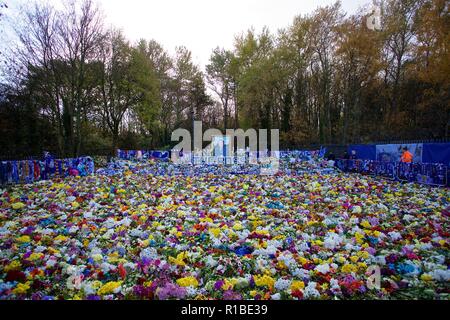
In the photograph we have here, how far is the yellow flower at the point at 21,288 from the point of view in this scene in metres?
2.65

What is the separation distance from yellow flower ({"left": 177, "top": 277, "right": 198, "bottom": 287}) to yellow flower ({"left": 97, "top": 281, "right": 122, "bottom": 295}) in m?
0.66

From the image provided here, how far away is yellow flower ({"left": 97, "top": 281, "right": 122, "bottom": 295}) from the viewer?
106 inches

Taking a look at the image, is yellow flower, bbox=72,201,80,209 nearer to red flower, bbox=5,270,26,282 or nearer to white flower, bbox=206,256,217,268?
red flower, bbox=5,270,26,282

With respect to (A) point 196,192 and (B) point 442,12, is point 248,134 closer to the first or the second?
(B) point 442,12

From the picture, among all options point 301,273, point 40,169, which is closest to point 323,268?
point 301,273

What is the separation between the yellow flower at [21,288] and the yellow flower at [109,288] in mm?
783

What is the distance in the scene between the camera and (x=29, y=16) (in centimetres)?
1667

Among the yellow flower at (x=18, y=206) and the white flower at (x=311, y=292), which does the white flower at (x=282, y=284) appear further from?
the yellow flower at (x=18, y=206)

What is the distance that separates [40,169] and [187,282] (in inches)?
489

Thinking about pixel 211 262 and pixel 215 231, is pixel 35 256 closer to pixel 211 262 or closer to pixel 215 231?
pixel 211 262

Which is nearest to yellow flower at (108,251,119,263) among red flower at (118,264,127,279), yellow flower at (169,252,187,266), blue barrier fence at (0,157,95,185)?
red flower at (118,264,127,279)

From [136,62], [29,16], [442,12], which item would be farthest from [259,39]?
[29,16]

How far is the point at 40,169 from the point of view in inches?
474

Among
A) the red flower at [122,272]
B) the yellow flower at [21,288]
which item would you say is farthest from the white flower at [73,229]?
the red flower at [122,272]
